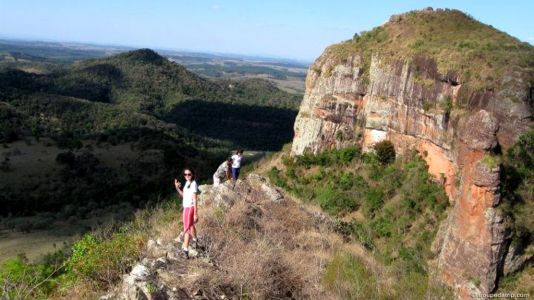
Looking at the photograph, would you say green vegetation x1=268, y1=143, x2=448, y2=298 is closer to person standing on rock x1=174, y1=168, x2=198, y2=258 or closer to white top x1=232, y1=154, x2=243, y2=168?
white top x1=232, y1=154, x2=243, y2=168

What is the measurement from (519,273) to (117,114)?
6222 cm

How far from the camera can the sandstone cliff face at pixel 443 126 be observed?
57.9 feet

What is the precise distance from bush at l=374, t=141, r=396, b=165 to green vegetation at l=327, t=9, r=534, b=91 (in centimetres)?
543

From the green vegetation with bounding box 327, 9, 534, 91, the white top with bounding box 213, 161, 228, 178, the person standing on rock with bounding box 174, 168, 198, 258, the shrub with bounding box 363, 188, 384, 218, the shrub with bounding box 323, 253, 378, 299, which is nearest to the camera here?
the shrub with bounding box 323, 253, 378, 299

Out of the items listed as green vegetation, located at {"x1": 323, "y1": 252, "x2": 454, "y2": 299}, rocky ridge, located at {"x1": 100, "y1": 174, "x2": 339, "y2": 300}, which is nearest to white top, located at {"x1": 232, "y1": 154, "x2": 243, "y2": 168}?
rocky ridge, located at {"x1": 100, "y1": 174, "x2": 339, "y2": 300}

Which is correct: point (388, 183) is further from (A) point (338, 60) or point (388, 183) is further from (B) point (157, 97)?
(B) point (157, 97)

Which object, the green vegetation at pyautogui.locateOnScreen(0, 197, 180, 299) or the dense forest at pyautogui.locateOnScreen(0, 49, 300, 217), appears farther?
the dense forest at pyautogui.locateOnScreen(0, 49, 300, 217)

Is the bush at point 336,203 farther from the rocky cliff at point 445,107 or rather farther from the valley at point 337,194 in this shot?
the rocky cliff at point 445,107

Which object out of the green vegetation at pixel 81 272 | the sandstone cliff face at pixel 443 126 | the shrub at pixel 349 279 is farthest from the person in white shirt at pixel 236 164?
the sandstone cliff face at pixel 443 126

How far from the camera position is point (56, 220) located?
32.1m

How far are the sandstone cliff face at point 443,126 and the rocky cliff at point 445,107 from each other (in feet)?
0.15

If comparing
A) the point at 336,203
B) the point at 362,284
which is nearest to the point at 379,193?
the point at 336,203

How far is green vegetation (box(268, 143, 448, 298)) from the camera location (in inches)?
961

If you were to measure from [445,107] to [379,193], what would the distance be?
265 inches
